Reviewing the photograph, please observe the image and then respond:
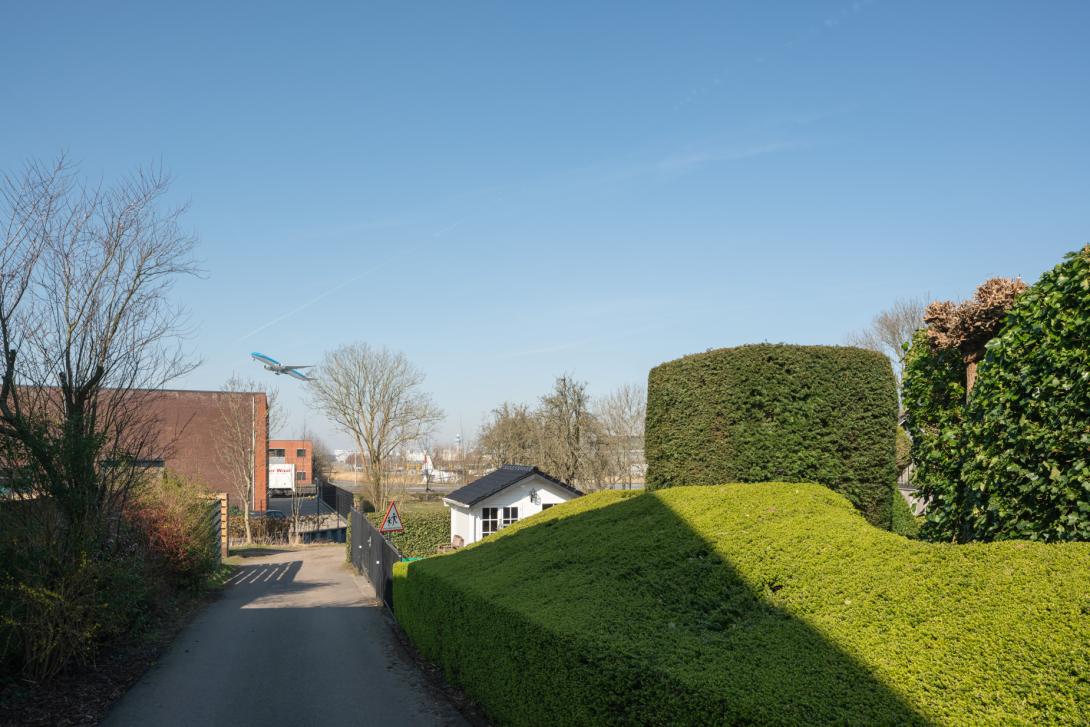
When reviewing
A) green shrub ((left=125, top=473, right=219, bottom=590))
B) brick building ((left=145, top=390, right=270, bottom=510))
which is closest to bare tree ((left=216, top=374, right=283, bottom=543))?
brick building ((left=145, top=390, right=270, bottom=510))

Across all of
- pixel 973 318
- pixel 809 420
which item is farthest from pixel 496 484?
pixel 973 318

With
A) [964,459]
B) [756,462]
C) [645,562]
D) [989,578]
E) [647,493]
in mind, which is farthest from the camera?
[647,493]

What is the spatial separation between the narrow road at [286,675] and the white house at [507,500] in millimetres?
7705

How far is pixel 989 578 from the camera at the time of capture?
14.8ft

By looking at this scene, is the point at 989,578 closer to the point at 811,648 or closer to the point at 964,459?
the point at 811,648

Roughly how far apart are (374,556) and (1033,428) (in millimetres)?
19926

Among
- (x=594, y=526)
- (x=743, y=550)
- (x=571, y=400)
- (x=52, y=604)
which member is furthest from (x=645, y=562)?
(x=571, y=400)

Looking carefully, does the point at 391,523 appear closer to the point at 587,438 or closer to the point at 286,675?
the point at 286,675

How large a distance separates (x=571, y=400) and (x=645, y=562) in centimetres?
3752

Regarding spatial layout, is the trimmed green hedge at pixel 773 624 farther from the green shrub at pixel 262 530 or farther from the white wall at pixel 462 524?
the green shrub at pixel 262 530

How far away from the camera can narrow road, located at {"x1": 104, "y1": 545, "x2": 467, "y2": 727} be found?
30.9 feet

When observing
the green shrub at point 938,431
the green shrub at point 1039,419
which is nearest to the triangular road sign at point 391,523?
the green shrub at point 938,431

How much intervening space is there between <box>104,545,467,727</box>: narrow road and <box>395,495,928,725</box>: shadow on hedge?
1.01 metres

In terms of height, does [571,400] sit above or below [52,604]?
above
